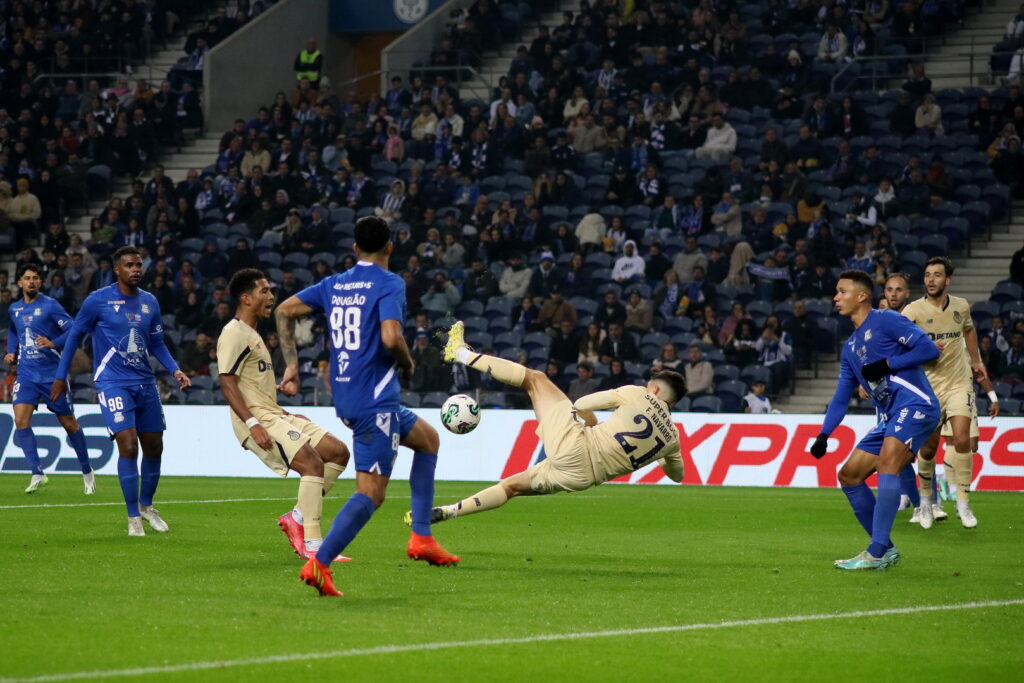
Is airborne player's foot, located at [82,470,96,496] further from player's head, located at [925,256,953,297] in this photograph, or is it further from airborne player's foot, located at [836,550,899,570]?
airborne player's foot, located at [836,550,899,570]

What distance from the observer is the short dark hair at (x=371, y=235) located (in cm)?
859

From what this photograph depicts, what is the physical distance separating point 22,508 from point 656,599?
872 centimetres

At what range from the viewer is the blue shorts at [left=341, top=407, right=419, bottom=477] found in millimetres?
8461

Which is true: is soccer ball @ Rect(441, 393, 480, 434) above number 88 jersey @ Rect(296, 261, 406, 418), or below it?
below

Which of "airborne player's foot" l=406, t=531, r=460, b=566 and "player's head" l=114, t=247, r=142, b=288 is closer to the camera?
"airborne player's foot" l=406, t=531, r=460, b=566

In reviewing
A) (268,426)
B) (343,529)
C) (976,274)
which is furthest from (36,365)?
(976,274)

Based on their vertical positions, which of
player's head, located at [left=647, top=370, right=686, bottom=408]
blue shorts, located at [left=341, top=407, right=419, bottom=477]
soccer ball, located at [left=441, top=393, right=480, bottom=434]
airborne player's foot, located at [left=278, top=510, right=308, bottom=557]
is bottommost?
airborne player's foot, located at [left=278, top=510, right=308, bottom=557]

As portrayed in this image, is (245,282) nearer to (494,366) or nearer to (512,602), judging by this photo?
(494,366)

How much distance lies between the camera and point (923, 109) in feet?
84.5

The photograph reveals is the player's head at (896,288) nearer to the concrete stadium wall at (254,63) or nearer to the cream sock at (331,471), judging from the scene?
the cream sock at (331,471)

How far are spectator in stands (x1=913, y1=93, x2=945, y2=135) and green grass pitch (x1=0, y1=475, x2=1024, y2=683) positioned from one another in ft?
42.5

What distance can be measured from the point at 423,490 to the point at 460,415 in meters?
1.01

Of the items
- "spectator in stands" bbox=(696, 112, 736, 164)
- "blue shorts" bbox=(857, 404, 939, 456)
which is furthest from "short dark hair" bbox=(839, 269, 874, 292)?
"spectator in stands" bbox=(696, 112, 736, 164)

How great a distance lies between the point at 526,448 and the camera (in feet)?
68.4
